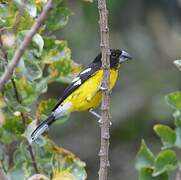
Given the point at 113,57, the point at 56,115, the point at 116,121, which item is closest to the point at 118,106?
the point at 116,121

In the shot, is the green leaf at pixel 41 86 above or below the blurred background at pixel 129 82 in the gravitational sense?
below

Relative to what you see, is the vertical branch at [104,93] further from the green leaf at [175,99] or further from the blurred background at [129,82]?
the blurred background at [129,82]

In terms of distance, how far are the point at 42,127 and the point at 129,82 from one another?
291 centimetres

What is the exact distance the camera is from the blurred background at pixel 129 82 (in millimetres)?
5273

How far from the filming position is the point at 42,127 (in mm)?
2871

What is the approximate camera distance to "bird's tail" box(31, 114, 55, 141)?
2.67m

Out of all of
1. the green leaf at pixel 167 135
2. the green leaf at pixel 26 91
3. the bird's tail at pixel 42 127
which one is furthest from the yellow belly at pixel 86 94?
the green leaf at pixel 167 135

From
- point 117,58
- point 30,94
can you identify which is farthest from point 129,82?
point 30,94

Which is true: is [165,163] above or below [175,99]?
below

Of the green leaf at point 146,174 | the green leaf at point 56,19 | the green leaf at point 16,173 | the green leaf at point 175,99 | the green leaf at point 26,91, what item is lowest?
the green leaf at point 146,174

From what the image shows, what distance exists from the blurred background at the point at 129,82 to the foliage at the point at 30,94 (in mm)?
2300

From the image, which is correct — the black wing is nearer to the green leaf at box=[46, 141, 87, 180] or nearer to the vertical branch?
the green leaf at box=[46, 141, 87, 180]

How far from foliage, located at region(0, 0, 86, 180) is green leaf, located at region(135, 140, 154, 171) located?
22 cm

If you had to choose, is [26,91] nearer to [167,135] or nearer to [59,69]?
[59,69]
